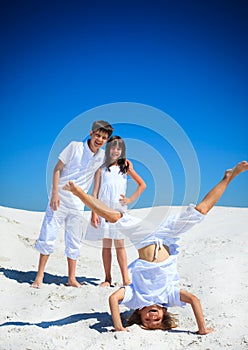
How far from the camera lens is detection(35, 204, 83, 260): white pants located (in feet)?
15.7

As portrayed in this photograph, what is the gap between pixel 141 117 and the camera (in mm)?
3967

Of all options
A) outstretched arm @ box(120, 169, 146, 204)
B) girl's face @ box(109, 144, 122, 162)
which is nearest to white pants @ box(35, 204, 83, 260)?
outstretched arm @ box(120, 169, 146, 204)

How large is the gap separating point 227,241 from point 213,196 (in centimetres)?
349

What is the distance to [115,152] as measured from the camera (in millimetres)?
4543

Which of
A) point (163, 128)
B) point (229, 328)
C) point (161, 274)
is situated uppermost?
point (163, 128)

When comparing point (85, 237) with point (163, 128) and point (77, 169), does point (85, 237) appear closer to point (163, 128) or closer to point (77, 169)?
point (77, 169)

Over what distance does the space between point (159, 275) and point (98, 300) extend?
1.09 m

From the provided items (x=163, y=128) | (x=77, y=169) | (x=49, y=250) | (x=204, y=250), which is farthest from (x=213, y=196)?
(x=204, y=250)

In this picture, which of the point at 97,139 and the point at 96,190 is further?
the point at 96,190

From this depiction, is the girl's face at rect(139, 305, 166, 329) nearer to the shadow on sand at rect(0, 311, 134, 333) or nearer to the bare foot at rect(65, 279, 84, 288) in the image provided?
the shadow on sand at rect(0, 311, 134, 333)

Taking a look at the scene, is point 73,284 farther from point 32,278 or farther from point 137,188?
point 137,188

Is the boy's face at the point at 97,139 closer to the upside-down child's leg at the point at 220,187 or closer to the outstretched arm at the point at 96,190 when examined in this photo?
the outstretched arm at the point at 96,190

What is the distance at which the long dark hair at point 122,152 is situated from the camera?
14.6ft

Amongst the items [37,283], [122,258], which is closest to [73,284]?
[37,283]
